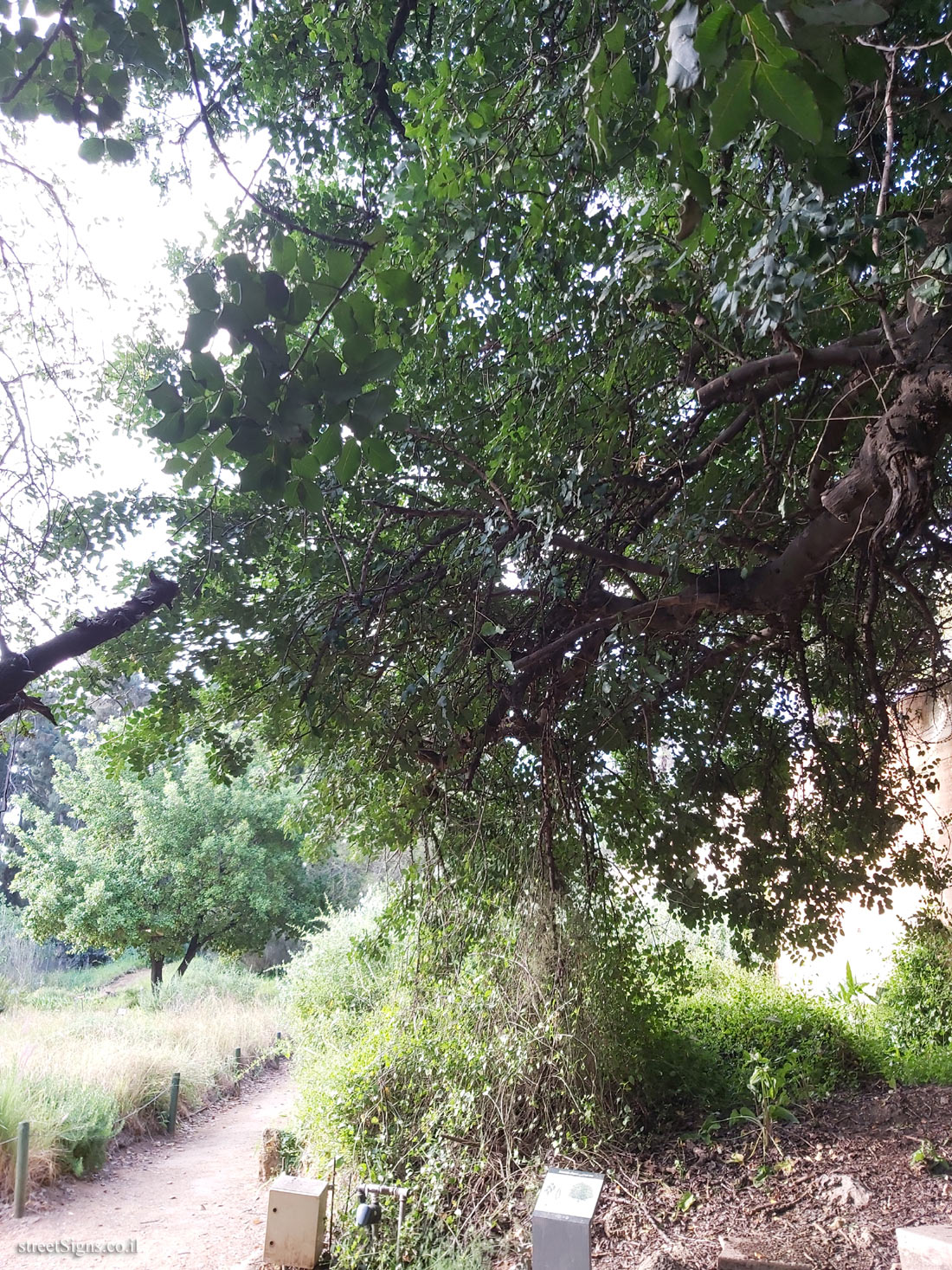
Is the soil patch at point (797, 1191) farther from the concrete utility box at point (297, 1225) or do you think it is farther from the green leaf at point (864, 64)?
the green leaf at point (864, 64)

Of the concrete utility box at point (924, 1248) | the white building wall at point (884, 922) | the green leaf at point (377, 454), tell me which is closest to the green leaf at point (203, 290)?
the green leaf at point (377, 454)

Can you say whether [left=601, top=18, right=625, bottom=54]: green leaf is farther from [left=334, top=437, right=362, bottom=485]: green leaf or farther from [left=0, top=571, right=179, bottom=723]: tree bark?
[left=0, top=571, right=179, bottom=723]: tree bark

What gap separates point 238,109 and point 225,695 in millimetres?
3029

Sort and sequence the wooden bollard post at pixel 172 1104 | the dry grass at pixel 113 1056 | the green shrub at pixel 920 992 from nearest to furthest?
the green shrub at pixel 920 992 → the dry grass at pixel 113 1056 → the wooden bollard post at pixel 172 1104

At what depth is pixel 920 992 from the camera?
6.26 m

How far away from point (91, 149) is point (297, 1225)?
4615mm

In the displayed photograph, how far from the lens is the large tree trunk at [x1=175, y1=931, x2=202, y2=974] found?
1457 cm

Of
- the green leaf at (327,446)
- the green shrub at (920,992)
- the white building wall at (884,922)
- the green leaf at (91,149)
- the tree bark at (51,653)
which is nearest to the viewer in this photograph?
the green leaf at (327,446)

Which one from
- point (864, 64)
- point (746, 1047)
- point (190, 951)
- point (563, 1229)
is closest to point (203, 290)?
point (864, 64)

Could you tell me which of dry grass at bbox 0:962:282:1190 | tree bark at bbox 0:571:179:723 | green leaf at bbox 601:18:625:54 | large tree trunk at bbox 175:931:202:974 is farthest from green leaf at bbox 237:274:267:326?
large tree trunk at bbox 175:931:202:974

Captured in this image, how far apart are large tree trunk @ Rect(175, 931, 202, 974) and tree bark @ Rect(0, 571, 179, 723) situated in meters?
13.8

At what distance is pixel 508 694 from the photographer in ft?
11.2

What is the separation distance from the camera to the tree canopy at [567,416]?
1.14m

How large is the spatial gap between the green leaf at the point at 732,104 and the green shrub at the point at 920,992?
218 inches
